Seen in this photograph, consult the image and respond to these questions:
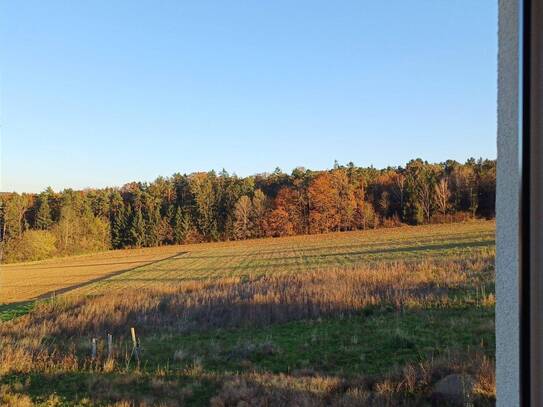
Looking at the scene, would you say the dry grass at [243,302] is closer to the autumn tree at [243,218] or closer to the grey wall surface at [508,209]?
the autumn tree at [243,218]

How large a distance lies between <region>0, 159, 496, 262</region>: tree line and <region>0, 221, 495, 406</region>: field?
0.66ft

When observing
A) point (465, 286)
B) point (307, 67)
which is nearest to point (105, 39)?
point (307, 67)

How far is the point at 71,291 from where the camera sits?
334cm

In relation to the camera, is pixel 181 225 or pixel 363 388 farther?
pixel 181 225

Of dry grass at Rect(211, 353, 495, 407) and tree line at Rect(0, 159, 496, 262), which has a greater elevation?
tree line at Rect(0, 159, 496, 262)

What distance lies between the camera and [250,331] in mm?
3158

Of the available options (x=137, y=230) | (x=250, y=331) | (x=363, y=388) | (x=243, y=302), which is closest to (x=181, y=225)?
(x=137, y=230)

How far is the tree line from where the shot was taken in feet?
6.37

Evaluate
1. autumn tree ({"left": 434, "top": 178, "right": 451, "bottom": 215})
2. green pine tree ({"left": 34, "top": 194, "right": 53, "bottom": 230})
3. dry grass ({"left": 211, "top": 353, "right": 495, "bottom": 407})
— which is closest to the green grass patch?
green pine tree ({"left": 34, "top": 194, "right": 53, "bottom": 230})

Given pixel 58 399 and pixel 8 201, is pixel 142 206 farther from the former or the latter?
pixel 58 399

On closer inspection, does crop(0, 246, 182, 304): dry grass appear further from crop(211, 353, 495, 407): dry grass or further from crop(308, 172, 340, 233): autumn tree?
crop(211, 353, 495, 407): dry grass

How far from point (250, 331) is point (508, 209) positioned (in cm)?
288

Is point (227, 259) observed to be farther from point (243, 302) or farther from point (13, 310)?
point (13, 310)
